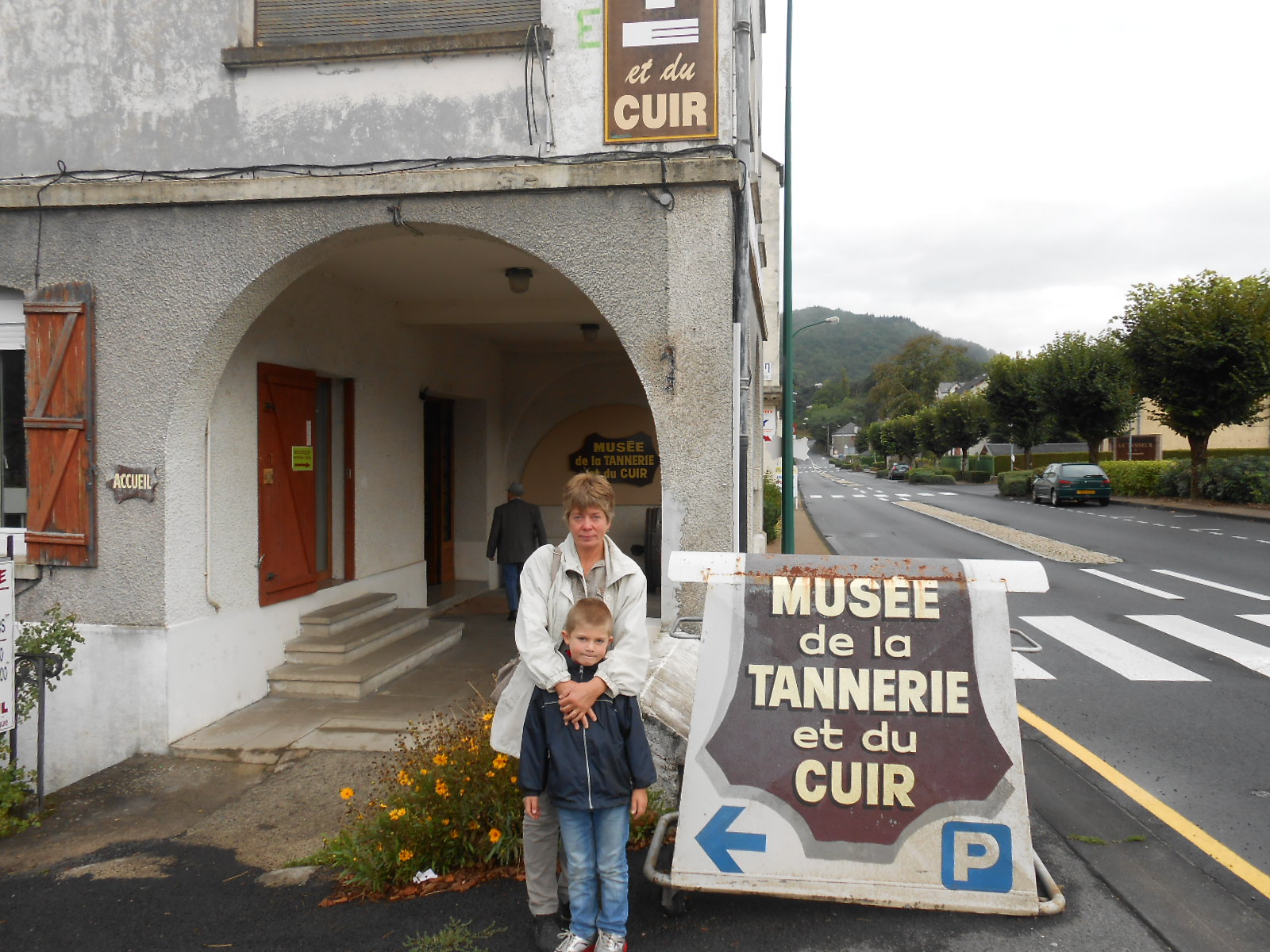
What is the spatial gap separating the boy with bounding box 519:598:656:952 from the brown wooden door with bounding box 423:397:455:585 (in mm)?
7569

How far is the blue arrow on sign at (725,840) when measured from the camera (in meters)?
3.19

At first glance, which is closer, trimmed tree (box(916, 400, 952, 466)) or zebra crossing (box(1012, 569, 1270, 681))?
zebra crossing (box(1012, 569, 1270, 681))

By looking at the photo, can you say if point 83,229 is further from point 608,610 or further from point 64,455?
point 608,610

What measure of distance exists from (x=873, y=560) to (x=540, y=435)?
9055 mm

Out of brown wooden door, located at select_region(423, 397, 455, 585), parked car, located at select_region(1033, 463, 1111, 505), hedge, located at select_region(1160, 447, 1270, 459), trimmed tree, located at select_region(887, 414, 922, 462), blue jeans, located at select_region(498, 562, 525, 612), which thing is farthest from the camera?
trimmed tree, located at select_region(887, 414, 922, 462)

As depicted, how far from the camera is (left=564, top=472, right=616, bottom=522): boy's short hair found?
10.2 ft

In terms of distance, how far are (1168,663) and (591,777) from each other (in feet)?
22.0

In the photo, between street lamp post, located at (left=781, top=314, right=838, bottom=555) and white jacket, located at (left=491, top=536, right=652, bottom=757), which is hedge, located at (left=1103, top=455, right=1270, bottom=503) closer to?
street lamp post, located at (left=781, top=314, right=838, bottom=555)

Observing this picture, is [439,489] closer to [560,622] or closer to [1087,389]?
[560,622]

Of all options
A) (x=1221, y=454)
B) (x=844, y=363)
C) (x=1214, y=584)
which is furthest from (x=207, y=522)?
(x=844, y=363)

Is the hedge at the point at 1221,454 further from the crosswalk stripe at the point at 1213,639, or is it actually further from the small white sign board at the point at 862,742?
the small white sign board at the point at 862,742

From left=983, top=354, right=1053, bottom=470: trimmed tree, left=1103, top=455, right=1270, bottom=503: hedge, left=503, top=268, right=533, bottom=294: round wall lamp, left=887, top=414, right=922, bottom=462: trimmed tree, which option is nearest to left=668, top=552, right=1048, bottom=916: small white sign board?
left=503, top=268, right=533, bottom=294: round wall lamp

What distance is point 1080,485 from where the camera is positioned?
96.4 ft

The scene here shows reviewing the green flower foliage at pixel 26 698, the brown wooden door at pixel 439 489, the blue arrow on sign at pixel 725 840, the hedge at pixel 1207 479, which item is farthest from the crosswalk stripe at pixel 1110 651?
the hedge at pixel 1207 479
